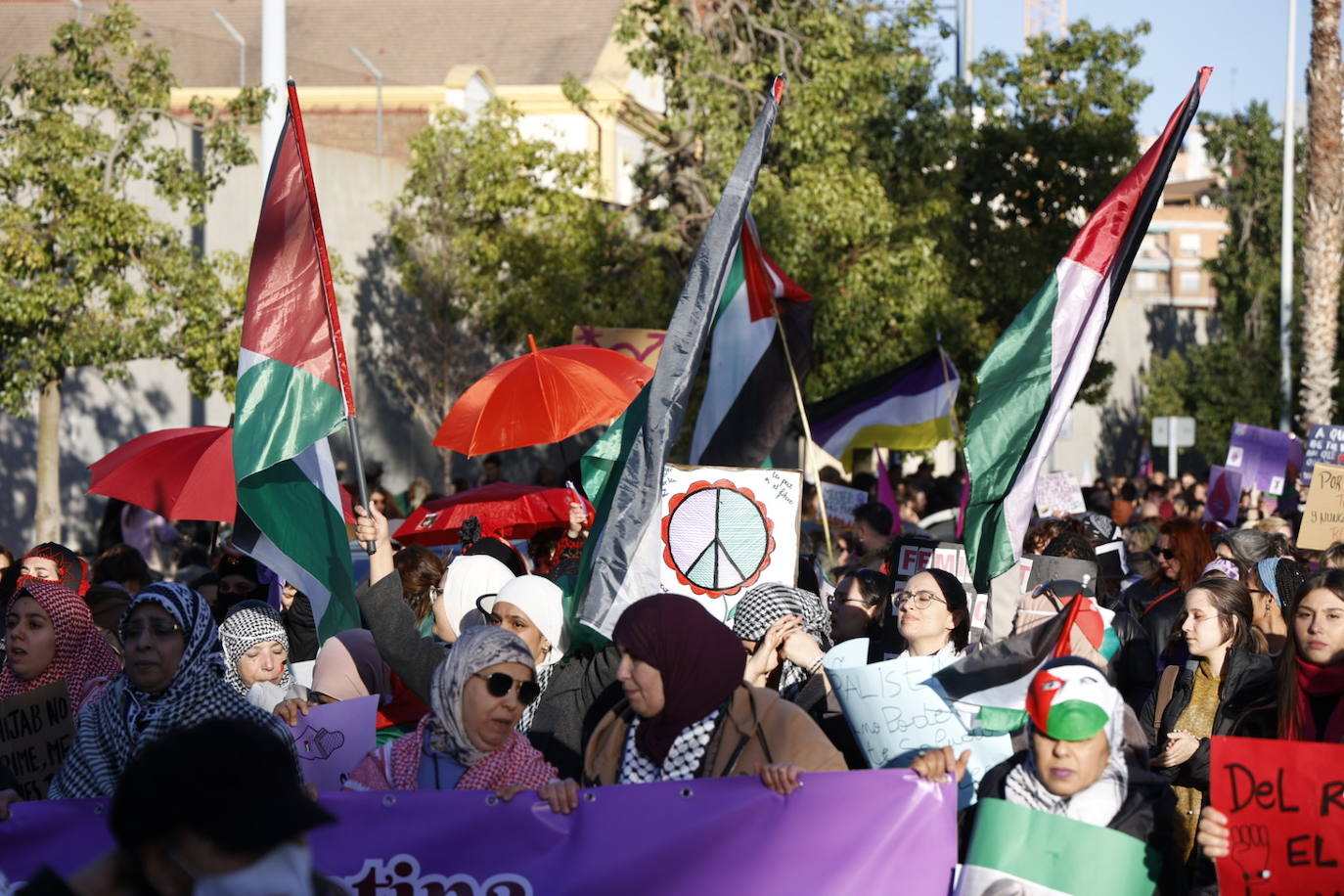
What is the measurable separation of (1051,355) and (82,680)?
3915 mm

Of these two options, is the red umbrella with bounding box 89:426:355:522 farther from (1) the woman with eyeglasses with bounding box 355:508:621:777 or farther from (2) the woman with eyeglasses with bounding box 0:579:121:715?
(1) the woman with eyeglasses with bounding box 355:508:621:777

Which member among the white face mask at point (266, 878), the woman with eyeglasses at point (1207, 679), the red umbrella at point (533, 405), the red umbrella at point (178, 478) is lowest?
the woman with eyeglasses at point (1207, 679)

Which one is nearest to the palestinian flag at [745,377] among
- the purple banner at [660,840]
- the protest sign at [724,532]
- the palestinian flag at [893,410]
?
the protest sign at [724,532]

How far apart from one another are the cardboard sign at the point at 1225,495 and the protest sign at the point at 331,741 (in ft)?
37.7

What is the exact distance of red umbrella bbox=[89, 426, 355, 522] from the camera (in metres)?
8.60

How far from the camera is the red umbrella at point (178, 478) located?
28.2ft

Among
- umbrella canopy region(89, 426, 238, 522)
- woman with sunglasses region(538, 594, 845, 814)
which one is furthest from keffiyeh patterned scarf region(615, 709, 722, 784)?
umbrella canopy region(89, 426, 238, 522)

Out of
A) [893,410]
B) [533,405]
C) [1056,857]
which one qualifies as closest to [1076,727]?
[1056,857]

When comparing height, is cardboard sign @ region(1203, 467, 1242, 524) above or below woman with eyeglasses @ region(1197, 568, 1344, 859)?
below

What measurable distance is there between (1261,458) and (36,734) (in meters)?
12.8

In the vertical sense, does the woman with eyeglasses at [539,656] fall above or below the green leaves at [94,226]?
below

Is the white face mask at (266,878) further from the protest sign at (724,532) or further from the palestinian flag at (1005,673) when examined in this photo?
the protest sign at (724,532)

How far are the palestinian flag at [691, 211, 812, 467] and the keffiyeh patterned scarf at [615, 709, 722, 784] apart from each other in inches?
177

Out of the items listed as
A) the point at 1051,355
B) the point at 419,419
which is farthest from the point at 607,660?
the point at 419,419
